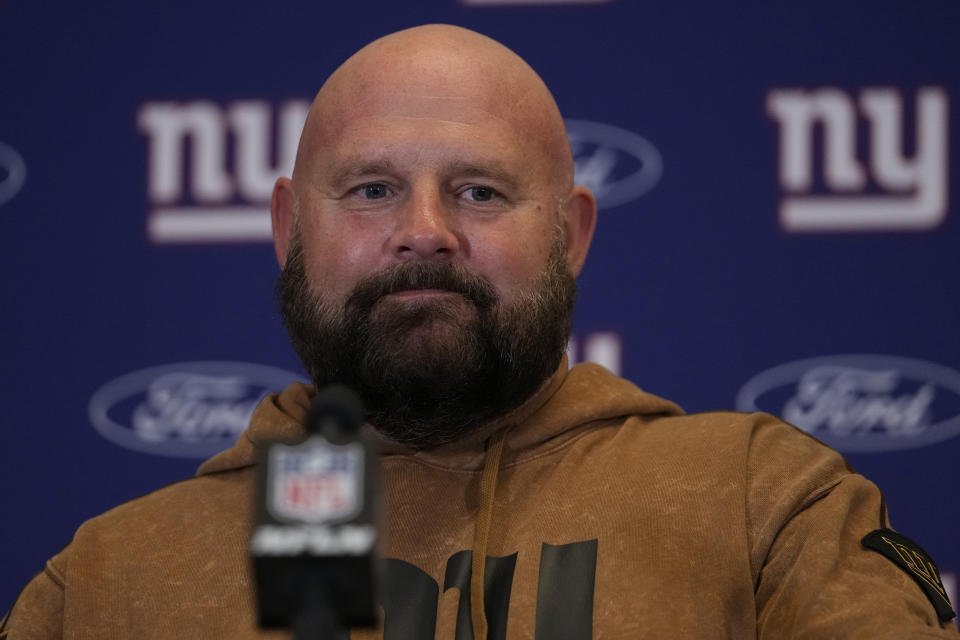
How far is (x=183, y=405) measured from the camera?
9.21ft

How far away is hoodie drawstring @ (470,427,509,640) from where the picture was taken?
146 centimetres

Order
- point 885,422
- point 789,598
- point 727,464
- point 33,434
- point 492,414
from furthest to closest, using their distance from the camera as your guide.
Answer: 1. point 33,434
2. point 885,422
3. point 492,414
4. point 727,464
5. point 789,598

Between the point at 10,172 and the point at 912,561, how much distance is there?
240 centimetres

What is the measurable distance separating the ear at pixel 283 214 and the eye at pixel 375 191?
242 millimetres

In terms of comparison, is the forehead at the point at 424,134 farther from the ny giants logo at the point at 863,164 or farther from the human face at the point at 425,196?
the ny giants logo at the point at 863,164

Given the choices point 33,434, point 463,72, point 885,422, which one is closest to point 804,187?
point 885,422

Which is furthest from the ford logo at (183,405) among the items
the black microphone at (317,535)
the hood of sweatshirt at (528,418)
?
the black microphone at (317,535)

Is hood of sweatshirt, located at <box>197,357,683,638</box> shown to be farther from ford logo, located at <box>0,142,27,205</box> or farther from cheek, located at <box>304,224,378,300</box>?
ford logo, located at <box>0,142,27,205</box>

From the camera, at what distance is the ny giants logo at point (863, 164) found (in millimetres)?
2719

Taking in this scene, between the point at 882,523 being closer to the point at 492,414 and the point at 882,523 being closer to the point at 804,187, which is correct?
the point at 492,414

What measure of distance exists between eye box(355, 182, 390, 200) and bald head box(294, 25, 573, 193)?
11cm

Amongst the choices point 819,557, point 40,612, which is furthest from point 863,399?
point 40,612

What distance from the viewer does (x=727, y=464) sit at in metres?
1.54

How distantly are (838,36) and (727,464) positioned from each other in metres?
1.60
